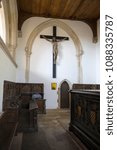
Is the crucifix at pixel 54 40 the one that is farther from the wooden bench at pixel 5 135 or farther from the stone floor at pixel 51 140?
the wooden bench at pixel 5 135

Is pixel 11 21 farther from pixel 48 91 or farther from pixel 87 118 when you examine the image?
pixel 87 118

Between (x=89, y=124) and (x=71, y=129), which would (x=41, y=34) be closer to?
(x=71, y=129)

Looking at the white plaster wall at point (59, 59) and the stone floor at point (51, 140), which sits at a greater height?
the white plaster wall at point (59, 59)

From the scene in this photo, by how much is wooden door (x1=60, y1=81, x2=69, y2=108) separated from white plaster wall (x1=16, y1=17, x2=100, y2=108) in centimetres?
25

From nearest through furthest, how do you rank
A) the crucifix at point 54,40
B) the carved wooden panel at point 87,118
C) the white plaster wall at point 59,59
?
the carved wooden panel at point 87,118 → the white plaster wall at point 59,59 → the crucifix at point 54,40

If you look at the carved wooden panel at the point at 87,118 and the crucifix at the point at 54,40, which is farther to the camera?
the crucifix at the point at 54,40

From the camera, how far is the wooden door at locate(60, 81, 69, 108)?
8.20 metres

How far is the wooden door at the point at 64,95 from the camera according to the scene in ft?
26.9

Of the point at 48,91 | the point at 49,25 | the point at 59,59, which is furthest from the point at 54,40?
the point at 48,91

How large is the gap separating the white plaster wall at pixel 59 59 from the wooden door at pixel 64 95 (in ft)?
0.81

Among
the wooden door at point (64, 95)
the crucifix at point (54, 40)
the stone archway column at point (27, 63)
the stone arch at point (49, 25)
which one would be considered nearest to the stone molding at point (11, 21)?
the stone archway column at point (27, 63)

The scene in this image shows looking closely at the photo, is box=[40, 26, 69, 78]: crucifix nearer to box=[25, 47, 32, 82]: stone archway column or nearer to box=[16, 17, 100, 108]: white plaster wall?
box=[16, 17, 100, 108]: white plaster wall

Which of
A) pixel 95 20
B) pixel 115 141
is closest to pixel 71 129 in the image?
pixel 115 141

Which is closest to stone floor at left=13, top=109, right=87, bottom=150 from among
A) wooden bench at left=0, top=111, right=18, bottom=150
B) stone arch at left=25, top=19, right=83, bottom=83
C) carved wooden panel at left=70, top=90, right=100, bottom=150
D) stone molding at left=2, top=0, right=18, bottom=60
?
carved wooden panel at left=70, top=90, right=100, bottom=150
